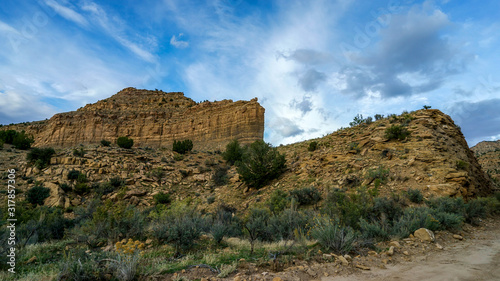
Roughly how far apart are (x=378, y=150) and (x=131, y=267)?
556 inches

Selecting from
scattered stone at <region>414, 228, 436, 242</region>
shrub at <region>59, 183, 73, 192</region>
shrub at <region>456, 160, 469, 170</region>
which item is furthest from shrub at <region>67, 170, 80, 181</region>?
shrub at <region>456, 160, 469, 170</region>

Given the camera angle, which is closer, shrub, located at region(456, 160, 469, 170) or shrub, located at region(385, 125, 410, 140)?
shrub, located at region(456, 160, 469, 170)

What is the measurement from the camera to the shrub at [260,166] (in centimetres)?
1597

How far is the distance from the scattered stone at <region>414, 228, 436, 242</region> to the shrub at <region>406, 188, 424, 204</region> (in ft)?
11.8

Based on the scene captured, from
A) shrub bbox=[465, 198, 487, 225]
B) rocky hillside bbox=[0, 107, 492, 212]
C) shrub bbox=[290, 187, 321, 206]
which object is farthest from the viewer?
shrub bbox=[290, 187, 321, 206]

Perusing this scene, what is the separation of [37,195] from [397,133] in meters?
25.1

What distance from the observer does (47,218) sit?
10.3 metres

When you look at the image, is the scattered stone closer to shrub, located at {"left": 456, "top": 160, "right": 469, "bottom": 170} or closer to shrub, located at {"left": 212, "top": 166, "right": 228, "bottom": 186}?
shrub, located at {"left": 456, "top": 160, "right": 469, "bottom": 170}

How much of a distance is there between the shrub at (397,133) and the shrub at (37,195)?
2442 cm

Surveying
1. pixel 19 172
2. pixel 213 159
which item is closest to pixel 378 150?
pixel 213 159

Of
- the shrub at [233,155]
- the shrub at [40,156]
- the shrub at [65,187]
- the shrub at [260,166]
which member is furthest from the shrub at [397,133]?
the shrub at [40,156]

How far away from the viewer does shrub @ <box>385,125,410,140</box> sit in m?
13.7

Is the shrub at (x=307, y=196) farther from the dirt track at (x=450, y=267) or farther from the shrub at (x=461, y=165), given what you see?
the shrub at (x=461, y=165)

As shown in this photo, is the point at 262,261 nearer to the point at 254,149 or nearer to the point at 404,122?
the point at 254,149
